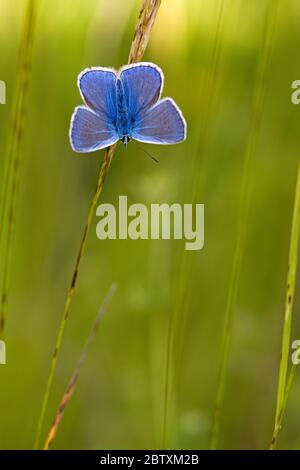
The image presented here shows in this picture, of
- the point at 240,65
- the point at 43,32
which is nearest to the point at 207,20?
the point at 240,65

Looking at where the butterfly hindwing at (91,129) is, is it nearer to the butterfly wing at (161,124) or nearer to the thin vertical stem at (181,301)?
the butterfly wing at (161,124)

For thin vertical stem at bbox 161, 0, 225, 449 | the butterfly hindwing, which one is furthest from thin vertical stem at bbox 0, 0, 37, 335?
thin vertical stem at bbox 161, 0, 225, 449

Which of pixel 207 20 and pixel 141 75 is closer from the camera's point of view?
pixel 141 75

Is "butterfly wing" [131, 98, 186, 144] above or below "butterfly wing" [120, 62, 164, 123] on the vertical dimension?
below

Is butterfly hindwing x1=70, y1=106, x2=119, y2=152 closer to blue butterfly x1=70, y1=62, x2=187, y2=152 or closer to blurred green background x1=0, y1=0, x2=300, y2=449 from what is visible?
blue butterfly x1=70, y1=62, x2=187, y2=152

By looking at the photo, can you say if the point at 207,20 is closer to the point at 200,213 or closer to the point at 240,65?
the point at 240,65
